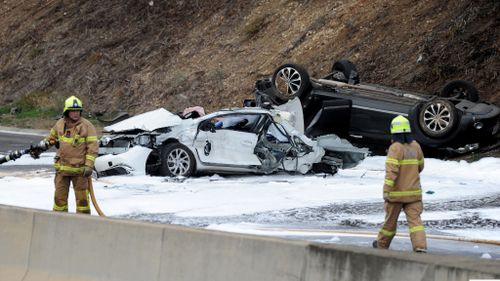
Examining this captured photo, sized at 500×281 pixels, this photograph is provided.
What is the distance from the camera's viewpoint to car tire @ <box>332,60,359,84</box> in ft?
57.1

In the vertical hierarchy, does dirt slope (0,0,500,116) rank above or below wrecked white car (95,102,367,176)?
above

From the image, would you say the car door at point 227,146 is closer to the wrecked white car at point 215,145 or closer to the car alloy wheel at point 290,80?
the wrecked white car at point 215,145

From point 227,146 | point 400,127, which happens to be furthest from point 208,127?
point 400,127

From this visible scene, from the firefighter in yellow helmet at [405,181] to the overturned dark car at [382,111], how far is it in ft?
23.6

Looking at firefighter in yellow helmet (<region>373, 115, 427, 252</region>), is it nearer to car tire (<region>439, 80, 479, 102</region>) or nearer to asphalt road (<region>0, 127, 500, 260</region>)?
asphalt road (<region>0, 127, 500, 260</region>)

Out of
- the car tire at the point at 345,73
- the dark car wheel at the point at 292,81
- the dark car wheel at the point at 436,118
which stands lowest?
the dark car wheel at the point at 436,118

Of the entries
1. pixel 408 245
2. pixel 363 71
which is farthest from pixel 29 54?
pixel 408 245

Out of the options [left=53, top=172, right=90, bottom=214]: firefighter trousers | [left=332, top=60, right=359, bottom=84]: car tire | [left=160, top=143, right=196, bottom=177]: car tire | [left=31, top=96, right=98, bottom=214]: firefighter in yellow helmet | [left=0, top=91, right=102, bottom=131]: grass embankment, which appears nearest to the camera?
[left=31, top=96, right=98, bottom=214]: firefighter in yellow helmet

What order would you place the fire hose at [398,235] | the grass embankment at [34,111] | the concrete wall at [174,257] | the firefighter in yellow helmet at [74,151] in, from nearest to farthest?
1. the concrete wall at [174,257]
2. the fire hose at [398,235]
3. the firefighter in yellow helmet at [74,151]
4. the grass embankment at [34,111]

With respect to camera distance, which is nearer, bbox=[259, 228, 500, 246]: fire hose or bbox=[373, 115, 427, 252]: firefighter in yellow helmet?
bbox=[373, 115, 427, 252]: firefighter in yellow helmet

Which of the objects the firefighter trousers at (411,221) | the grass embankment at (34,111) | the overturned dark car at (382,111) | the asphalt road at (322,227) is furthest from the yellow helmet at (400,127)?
the grass embankment at (34,111)

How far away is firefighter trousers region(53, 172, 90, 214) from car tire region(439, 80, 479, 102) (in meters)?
8.94

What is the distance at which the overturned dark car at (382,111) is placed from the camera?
48.9 ft

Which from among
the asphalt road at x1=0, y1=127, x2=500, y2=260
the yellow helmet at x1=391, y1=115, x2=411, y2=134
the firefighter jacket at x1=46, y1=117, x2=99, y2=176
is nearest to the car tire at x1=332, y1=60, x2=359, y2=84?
the asphalt road at x1=0, y1=127, x2=500, y2=260
